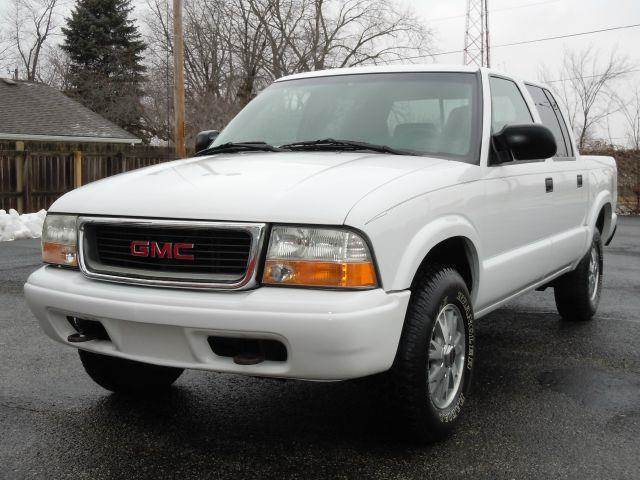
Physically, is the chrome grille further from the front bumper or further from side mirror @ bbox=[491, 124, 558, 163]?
side mirror @ bbox=[491, 124, 558, 163]

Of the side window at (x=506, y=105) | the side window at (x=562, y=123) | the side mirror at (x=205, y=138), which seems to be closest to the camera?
the side window at (x=506, y=105)

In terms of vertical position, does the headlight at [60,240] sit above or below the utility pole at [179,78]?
below

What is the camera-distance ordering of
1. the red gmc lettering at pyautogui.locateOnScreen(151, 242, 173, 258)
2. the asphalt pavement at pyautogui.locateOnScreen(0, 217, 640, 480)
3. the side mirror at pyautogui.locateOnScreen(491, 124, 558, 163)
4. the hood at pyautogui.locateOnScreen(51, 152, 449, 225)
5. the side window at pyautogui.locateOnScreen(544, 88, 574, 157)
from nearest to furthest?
1. the hood at pyautogui.locateOnScreen(51, 152, 449, 225)
2. the red gmc lettering at pyautogui.locateOnScreen(151, 242, 173, 258)
3. the asphalt pavement at pyautogui.locateOnScreen(0, 217, 640, 480)
4. the side mirror at pyautogui.locateOnScreen(491, 124, 558, 163)
5. the side window at pyautogui.locateOnScreen(544, 88, 574, 157)

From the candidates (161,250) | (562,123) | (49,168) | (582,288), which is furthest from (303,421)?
(49,168)

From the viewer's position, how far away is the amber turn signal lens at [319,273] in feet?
8.82

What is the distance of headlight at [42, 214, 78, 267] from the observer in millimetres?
3178

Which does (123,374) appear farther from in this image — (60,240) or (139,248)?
(139,248)

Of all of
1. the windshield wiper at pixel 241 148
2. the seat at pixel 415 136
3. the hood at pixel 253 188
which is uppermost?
the seat at pixel 415 136

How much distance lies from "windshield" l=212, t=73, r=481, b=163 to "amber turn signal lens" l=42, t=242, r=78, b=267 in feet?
4.45

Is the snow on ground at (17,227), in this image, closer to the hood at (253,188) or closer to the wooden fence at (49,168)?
the wooden fence at (49,168)

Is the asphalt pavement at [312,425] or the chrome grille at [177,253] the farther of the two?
the asphalt pavement at [312,425]

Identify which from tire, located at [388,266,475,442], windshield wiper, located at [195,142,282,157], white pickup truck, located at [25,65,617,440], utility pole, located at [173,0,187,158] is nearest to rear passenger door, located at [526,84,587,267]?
white pickup truck, located at [25,65,617,440]

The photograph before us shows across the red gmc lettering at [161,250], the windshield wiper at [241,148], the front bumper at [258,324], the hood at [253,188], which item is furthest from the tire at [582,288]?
the red gmc lettering at [161,250]

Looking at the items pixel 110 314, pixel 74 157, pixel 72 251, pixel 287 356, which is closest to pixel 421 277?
pixel 287 356
